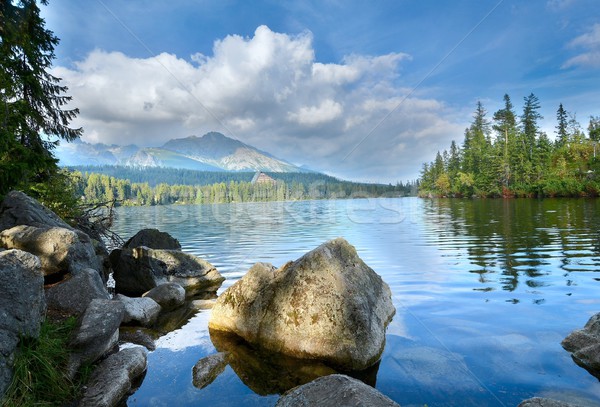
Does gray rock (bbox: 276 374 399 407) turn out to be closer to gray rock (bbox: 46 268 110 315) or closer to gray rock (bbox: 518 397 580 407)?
gray rock (bbox: 518 397 580 407)

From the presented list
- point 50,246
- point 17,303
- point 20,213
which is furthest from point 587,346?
point 20,213

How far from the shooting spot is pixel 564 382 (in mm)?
6293

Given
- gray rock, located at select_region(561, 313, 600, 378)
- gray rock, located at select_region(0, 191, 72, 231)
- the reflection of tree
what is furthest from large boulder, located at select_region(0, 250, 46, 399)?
the reflection of tree

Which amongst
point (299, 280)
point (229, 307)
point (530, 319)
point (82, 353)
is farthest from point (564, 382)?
point (82, 353)

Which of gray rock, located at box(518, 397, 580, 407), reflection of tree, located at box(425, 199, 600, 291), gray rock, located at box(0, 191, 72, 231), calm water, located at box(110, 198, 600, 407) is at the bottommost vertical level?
calm water, located at box(110, 198, 600, 407)

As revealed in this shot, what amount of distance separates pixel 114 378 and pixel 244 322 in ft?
10.7

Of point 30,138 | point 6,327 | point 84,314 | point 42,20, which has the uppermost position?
point 42,20

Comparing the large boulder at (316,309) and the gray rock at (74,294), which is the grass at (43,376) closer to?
the gray rock at (74,294)

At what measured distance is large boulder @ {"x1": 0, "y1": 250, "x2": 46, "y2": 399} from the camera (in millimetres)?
5211

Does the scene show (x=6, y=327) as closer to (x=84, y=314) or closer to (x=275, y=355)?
(x=84, y=314)

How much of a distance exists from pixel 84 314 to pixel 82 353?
3.19 ft

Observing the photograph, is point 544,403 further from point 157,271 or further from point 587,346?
point 157,271

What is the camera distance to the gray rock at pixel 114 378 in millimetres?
5793

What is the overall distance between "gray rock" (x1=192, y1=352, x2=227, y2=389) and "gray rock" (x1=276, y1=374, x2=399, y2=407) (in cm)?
221
